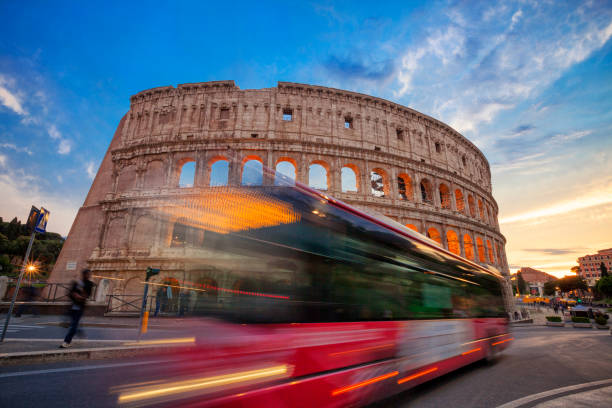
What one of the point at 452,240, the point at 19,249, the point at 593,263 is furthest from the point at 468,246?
the point at 593,263

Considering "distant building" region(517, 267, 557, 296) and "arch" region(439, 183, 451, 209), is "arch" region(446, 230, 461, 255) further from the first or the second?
"distant building" region(517, 267, 557, 296)

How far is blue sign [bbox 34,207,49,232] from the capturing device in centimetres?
707

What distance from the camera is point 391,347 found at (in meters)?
3.44

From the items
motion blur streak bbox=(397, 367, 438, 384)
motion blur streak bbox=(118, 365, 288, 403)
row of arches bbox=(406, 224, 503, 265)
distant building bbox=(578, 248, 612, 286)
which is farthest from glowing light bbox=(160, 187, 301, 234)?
distant building bbox=(578, 248, 612, 286)

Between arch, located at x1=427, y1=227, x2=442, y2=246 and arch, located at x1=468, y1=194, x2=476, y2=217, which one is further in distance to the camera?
arch, located at x1=468, y1=194, x2=476, y2=217

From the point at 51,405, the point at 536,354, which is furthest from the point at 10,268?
the point at 536,354

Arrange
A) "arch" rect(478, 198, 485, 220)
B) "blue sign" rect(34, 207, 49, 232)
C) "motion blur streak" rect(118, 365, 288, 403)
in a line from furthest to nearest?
"arch" rect(478, 198, 485, 220)
"blue sign" rect(34, 207, 49, 232)
"motion blur streak" rect(118, 365, 288, 403)

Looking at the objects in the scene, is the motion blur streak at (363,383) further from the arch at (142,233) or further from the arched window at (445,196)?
the arched window at (445,196)

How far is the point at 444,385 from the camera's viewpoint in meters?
4.68

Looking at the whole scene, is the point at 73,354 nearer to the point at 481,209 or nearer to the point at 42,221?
the point at 42,221

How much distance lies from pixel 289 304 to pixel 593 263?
15567cm

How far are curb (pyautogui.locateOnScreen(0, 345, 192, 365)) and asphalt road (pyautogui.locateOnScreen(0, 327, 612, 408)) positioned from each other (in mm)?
206

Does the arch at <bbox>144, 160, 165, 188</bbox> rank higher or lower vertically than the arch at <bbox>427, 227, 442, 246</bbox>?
higher

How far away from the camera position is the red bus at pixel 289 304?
2.13 m
